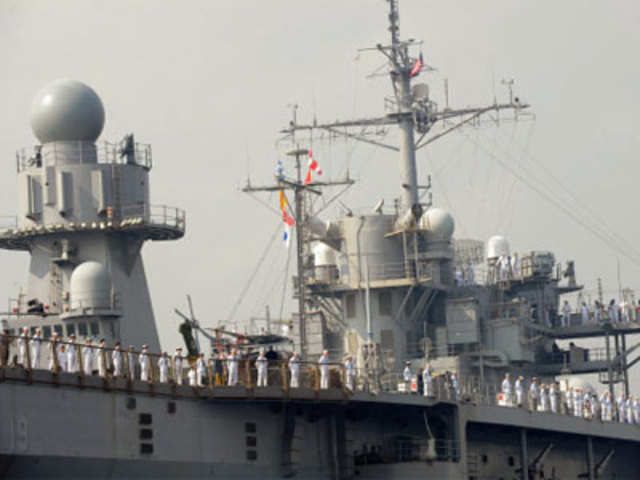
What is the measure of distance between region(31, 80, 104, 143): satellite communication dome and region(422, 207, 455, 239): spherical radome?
36.8 feet

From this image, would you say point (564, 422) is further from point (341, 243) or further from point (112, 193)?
point (112, 193)

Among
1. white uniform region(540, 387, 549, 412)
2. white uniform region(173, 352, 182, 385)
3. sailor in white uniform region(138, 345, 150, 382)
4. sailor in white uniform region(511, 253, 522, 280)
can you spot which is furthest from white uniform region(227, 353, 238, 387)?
sailor in white uniform region(511, 253, 522, 280)

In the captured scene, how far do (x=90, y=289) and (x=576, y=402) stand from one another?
51.0ft

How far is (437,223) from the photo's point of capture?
→ 1748 inches

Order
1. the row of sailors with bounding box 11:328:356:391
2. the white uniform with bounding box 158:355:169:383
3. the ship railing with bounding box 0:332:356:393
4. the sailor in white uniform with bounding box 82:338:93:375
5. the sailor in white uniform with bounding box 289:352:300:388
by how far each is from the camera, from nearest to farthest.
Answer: the ship railing with bounding box 0:332:356:393
the row of sailors with bounding box 11:328:356:391
the sailor in white uniform with bounding box 82:338:93:375
the white uniform with bounding box 158:355:169:383
the sailor in white uniform with bounding box 289:352:300:388

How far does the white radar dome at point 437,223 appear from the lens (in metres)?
44.4

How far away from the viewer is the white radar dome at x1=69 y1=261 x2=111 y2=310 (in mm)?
35250

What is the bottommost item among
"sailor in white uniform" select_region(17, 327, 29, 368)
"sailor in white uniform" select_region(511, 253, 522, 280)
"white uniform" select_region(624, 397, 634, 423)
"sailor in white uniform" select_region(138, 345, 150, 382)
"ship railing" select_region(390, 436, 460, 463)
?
"ship railing" select_region(390, 436, 460, 463)

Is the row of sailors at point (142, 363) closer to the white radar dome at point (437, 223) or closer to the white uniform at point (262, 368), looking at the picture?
the white uniform at point (262, 368)

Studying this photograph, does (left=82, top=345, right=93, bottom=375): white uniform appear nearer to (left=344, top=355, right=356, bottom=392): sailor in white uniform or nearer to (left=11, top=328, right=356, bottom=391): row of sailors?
(left=11, top=328, right=356, bottom=391): row of sailors

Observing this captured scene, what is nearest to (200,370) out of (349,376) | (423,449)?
(349,376)

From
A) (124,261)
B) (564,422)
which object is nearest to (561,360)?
(564,422)

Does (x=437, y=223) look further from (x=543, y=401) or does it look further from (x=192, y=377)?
(x=192, y=377)

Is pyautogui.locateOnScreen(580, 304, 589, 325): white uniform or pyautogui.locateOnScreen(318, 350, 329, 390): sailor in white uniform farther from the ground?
pyautogui.locateOnScreen(580, 304, 589, 325): white uniform
